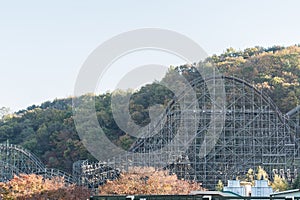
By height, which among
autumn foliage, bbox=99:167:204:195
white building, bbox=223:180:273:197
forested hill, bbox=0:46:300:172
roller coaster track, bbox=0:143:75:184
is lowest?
white building, bbox=223:180:273:197

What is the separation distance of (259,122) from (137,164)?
856 cm

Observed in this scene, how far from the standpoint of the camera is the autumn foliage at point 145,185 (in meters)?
32.0

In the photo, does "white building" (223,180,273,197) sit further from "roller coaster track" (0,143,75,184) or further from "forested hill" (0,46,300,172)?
"forested hill" (0,46,300,172)

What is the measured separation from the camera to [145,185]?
3244cm

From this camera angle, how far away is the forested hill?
5467 centimetres

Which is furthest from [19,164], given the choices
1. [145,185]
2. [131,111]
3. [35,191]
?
[145,185]

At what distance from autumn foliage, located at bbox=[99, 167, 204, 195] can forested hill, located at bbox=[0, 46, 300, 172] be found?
18.6 meters

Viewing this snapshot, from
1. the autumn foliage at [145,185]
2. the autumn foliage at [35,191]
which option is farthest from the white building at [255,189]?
the autumn foliage at [35,191]

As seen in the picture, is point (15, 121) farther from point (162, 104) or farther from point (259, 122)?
point (259, 122)

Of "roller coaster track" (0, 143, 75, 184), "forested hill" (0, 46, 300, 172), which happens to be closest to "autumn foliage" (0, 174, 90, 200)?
"roller coaster track" (0, 143, 75, 184)

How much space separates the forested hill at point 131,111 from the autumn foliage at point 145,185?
1856cm

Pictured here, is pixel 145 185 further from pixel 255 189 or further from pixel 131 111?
pixel 131 111

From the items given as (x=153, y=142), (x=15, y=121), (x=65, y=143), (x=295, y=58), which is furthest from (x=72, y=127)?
(x=295, y=58)

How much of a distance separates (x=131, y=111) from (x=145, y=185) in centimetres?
2582
